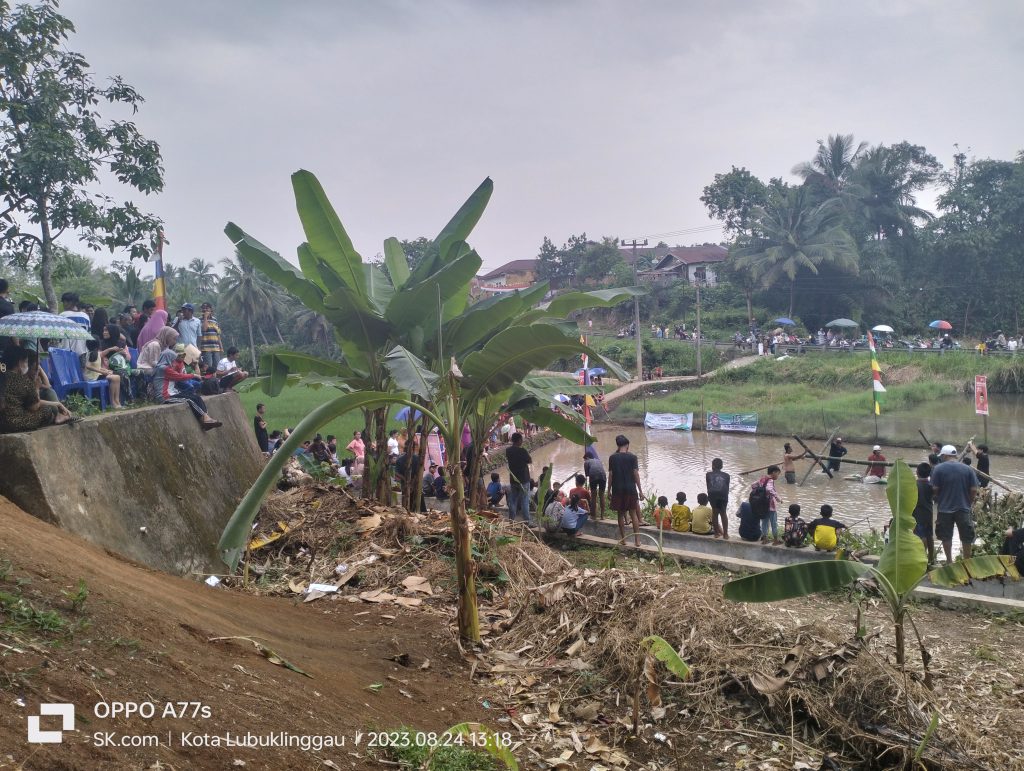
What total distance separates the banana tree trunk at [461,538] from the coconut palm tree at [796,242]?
42905 mm

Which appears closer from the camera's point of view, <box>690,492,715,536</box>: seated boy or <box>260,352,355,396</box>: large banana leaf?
<box>260,352,355,396</box>: large banana leaf

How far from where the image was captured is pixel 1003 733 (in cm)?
471

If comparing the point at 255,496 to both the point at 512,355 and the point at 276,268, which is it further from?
the point at 276,268

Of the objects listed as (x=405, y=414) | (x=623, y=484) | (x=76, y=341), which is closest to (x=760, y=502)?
(x=623, y=484)

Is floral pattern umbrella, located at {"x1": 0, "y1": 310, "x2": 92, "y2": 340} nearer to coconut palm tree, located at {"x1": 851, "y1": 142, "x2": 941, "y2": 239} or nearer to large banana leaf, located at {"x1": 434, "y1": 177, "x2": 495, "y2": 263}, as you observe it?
large banana leaf, located at {"x1": 434, "y1": 177, "x2": 495, "y2": 263}

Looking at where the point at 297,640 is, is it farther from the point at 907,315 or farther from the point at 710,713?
the point at 907,315

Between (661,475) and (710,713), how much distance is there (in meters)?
16.5

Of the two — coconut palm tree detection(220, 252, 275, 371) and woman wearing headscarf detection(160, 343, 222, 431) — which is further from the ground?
coconut palm tree detection(220, 252, 275, 371)

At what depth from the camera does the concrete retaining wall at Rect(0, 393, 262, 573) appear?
18.4 feet

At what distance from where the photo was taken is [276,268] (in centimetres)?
730

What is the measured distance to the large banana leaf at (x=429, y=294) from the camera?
6086 mm

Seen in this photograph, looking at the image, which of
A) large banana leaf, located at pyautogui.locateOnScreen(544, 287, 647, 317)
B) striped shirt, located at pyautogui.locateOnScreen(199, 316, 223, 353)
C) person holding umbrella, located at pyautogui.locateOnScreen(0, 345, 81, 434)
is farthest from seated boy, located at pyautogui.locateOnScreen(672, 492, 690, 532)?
person holding umbrella, located at pyautogui.locateOnScreen(0, 345, 81, 434)

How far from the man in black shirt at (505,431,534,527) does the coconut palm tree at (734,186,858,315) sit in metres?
37.6

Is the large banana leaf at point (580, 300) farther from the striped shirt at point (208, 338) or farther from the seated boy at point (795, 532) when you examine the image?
the striped shirt at point (208, 338)
